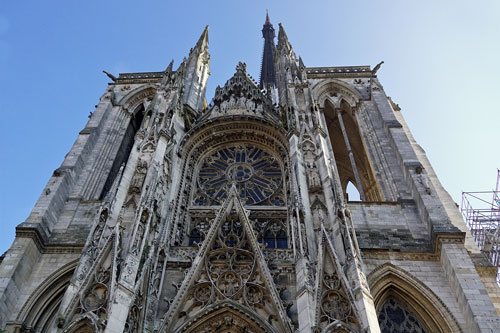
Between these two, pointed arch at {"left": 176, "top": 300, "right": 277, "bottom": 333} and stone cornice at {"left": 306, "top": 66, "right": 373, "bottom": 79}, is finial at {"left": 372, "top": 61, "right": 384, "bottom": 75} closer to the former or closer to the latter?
stone cornice at {"left": 306, "top": 66, "right": 373, "bottom": 79}

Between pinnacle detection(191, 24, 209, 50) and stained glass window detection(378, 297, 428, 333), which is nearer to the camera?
stained glass window detection(378, 297, 428, 333)

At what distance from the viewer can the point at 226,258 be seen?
1151 centimetres

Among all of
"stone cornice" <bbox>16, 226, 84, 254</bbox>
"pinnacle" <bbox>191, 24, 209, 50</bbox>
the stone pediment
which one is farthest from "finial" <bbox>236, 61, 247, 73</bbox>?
"stone cornice" <bbox>16, 226, 84, 254</bbox>

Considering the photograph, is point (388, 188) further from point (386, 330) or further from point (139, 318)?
point (139, 318)

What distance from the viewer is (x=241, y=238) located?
12.0 metres

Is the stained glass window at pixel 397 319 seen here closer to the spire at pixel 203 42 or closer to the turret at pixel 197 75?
the turret at pixel 197 75

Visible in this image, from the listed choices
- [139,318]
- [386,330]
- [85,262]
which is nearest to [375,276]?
[386,330]

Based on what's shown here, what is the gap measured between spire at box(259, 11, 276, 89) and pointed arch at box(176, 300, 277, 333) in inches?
944

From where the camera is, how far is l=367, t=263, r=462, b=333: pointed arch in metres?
10.4

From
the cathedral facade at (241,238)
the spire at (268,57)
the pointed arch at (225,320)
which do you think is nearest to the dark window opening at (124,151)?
the cathedral facade at (241,238)

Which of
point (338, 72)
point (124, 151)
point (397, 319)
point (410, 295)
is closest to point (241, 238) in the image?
point (397, 319)

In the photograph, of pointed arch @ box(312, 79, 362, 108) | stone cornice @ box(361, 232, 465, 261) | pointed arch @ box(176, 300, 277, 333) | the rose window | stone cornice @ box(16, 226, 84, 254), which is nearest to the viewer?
pointed arch @ box(176, 300, 277, 333)

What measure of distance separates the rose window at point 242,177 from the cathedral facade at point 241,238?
0.18ft

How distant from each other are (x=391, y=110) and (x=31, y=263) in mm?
13215
